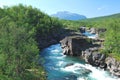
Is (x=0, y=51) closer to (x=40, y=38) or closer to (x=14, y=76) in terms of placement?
(x=14, y=76)

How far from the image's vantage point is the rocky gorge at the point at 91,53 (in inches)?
2579

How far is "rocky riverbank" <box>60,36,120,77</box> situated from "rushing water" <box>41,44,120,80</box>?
2043 millimetres

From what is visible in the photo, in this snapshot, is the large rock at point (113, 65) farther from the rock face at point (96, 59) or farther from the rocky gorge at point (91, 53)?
the rock face at point (96, 59)

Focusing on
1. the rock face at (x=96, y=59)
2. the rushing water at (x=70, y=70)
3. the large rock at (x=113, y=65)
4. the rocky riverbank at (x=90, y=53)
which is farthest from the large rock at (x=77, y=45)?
the large rock at (x=113, y=65)

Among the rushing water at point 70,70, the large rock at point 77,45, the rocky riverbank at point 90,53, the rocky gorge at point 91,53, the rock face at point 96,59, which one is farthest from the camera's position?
the large rock at point 77,45

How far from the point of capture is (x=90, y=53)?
74375mm

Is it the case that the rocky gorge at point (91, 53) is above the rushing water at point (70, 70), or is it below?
above

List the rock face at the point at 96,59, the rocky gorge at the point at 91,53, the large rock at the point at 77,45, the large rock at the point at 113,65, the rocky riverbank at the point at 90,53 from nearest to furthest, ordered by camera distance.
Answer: the large rock at the point at 113,65 → the rocky riverbank at the point at 90,53 → the rocky gorge at the point at 91,53 → the rock face at the point at 96,59 → the large rock at the point at 77,45

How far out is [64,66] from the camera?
73.1 m

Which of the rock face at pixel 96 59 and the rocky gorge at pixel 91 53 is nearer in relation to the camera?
the rocky gorge at pixel 91 53

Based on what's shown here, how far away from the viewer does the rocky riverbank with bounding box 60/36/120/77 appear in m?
65.4

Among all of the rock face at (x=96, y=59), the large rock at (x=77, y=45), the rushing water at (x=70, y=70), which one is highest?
the large rock at (x=77, y=45)

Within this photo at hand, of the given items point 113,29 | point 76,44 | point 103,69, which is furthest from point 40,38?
point 103,69

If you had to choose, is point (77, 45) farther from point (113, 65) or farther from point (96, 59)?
point (113, 65)
